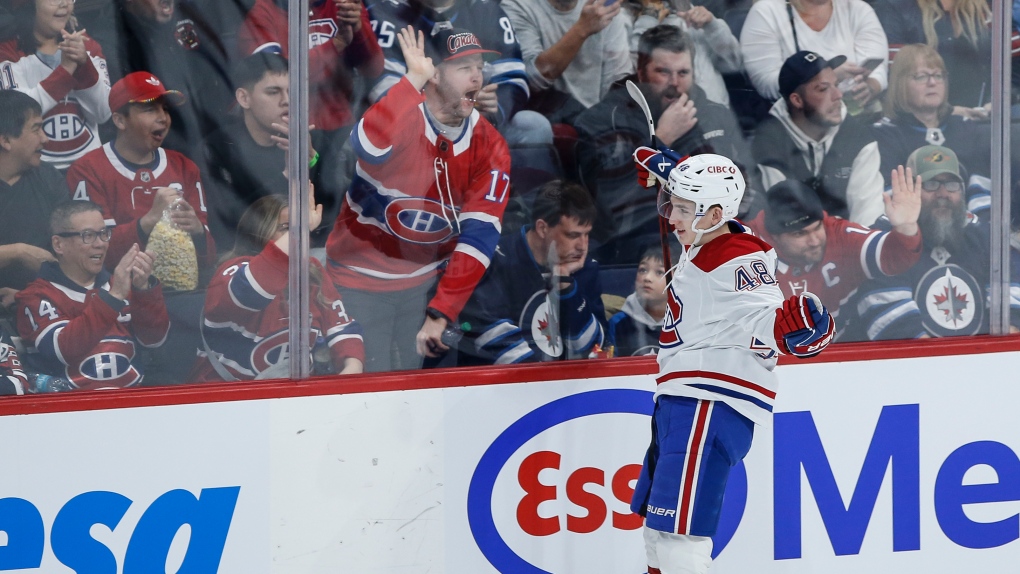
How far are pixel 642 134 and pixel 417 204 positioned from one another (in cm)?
63

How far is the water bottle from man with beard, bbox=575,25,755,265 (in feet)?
4.42

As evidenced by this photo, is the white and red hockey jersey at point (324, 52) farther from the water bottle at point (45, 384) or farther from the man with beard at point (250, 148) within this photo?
the water bottle at point (45, 384)

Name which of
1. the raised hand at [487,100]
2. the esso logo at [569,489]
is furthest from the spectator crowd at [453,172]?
the esso logo at [569,489]

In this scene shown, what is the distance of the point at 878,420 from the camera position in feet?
9.66

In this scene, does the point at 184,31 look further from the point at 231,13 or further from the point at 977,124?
the point at 977,124

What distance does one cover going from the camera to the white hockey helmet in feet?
7.96

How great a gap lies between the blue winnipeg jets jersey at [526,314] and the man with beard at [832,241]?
1.69 feet

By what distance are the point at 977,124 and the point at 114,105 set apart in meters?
2.29

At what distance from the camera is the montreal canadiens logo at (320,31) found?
2.60m

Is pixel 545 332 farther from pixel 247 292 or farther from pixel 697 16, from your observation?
pixel 697 16

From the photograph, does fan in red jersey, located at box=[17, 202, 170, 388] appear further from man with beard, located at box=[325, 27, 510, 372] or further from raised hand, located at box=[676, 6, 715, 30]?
raised hand, located at box=[676, 6, 715, 30]

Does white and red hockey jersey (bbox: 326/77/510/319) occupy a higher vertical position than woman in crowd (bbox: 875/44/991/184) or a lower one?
lower

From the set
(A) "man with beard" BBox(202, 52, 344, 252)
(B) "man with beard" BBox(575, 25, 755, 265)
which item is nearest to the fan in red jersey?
(A) "man with beard" BBox(202, 52, 344, 252)

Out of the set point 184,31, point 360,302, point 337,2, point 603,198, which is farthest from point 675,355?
point 184,31
